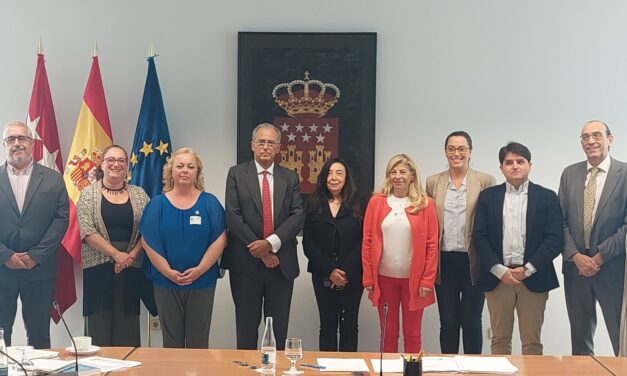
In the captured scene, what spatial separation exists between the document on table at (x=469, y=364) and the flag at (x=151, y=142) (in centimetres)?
279

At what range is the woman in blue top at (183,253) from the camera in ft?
14.5

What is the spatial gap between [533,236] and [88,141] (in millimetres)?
3213

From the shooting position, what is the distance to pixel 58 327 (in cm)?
556

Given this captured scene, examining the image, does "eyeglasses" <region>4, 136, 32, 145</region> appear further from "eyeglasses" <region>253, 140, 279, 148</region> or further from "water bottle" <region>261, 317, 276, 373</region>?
"water bottle" <region>261, 317, 276, 373</region>

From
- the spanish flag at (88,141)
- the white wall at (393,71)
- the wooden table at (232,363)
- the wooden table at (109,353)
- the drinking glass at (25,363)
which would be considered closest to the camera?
the drinking glass at (25,363)

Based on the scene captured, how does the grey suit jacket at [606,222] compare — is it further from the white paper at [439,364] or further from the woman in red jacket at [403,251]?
the white paper at [439,364]

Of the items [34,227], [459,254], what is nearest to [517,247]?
[459,254]

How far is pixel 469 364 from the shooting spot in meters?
2.87

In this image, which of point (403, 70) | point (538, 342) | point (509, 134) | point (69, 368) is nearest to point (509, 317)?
point (538, 342)

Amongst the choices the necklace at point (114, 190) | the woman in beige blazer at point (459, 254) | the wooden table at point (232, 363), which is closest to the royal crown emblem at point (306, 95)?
the woman in beige blazer at point (459, 254)

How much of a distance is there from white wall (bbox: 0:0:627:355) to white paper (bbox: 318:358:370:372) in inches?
104

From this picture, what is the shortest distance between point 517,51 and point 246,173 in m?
2.40

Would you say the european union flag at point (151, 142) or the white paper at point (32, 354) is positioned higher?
the european union flag at point (151, 142)

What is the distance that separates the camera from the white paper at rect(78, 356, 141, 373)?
2739 mm
